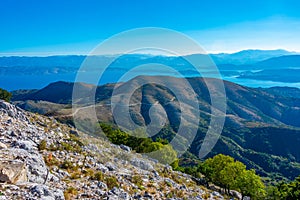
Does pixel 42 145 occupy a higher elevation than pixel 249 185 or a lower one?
higher

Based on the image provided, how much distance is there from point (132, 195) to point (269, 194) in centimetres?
3798

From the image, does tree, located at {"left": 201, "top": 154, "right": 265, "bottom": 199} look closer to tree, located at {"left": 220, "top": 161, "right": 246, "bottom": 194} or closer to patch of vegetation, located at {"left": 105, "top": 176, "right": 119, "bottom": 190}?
tree, located at {"left": 220, "top": 161, "right": 246, "bottom": 194}

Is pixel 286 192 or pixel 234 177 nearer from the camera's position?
pixel 234 177

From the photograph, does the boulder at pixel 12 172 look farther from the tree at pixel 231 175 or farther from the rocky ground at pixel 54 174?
the tree at pixel 231 175

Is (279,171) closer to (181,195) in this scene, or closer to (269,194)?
(269,194)

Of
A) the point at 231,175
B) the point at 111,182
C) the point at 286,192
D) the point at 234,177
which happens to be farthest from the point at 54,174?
the point at 286,192

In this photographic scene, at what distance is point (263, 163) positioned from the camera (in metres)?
173

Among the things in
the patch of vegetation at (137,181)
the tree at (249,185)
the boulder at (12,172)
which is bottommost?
the tree at (249,185)

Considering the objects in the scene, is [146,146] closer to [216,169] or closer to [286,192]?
[216,169]

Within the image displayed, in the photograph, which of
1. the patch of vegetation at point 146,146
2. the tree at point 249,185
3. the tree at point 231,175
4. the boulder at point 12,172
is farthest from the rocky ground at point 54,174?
the patch of vegetation at point 146,146

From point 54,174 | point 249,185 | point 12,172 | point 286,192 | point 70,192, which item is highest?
point 12,172

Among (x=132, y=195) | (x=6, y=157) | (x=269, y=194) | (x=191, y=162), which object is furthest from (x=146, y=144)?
(x=191, y=162)

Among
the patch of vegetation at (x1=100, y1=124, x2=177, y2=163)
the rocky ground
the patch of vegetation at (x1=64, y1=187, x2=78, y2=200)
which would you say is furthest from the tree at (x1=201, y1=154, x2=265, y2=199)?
the patch of vegetation at (x1=64, y1=187, x2=78, y2=200)

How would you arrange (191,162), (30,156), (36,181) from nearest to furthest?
(36,181) < (30,156) < (191,162)
